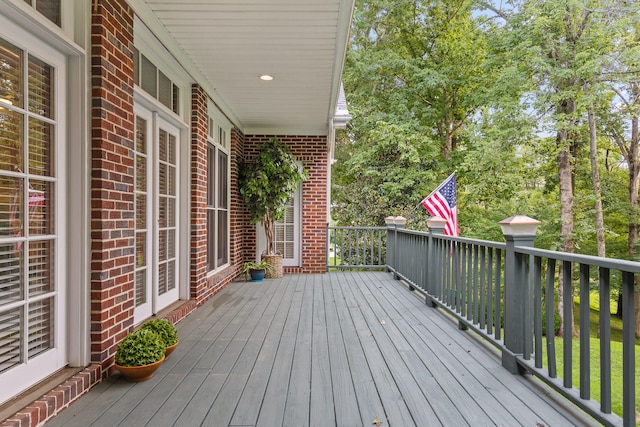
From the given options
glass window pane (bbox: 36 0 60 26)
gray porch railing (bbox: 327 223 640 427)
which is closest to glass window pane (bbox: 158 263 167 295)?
glass window pane (bbox: 36 0 60 26)

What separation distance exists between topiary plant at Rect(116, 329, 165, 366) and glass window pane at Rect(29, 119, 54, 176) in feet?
3.45

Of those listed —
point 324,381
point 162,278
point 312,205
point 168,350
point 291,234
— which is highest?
point 312,205

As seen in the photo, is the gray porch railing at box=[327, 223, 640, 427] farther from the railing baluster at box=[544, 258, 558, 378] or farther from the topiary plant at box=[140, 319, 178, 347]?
the topiary plant at box=[140, 319, 178, 347]

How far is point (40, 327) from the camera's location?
6.40ft

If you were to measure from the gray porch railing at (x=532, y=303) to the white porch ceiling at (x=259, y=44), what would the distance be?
2031 mm

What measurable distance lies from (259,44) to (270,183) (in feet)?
9.32

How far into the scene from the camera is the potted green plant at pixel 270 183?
588cm

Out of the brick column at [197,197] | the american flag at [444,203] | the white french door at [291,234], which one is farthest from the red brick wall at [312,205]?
the brick column at [197,197]

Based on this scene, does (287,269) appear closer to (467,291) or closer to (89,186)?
(467,291)

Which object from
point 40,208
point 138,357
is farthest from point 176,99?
point 138,357

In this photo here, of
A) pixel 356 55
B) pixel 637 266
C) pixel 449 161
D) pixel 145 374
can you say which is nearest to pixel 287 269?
pixel 145 374

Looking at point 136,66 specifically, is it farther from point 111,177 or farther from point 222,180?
point 222,180

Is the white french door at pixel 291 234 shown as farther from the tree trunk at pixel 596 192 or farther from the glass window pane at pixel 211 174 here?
the tree trunk at pixel 596 192

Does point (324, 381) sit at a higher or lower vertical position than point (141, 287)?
lower
